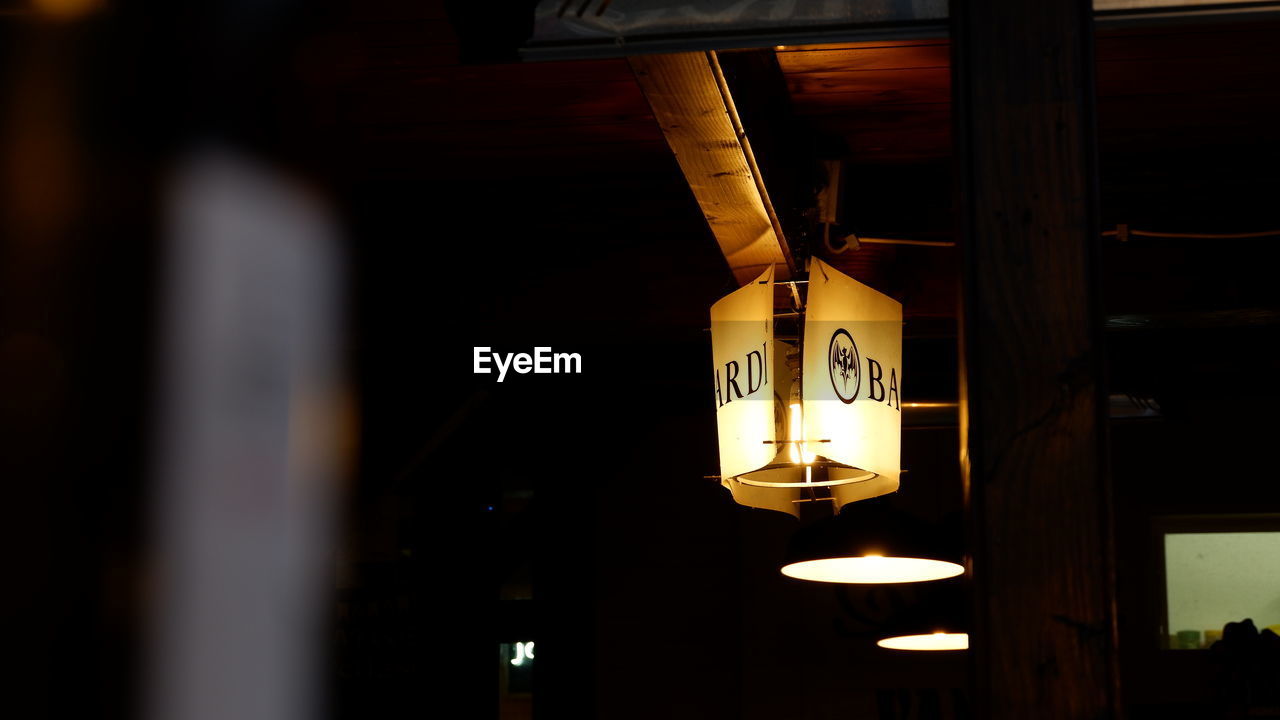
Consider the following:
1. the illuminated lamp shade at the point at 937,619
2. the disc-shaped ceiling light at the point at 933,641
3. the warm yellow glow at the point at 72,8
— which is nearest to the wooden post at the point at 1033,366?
the warm yellow glow at the point at 72,8

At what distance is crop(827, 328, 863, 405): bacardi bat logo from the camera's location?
3510mm

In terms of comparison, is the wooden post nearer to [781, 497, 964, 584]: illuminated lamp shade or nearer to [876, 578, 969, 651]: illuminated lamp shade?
[781, 497, 964, 584]: illuminated lamp shade

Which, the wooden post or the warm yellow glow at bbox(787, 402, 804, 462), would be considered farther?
the warm yellow glow at bbox(787, 402, 804, 462)

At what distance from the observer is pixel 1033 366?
1722 mm

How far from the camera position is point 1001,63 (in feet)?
5.97

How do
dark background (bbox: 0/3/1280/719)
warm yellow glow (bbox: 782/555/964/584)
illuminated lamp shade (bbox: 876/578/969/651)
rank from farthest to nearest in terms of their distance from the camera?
illuminated lamp shade (bbox: 876/578/969/651)
warm yellow glow (bbox: 782/555/964/584)
dark background (bbox: 0/3/1280/719)

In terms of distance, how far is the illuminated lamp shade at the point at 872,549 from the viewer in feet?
13.6

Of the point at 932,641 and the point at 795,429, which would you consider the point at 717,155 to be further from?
the point at 932,641

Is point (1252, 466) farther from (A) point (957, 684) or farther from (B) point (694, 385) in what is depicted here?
(B) point (694, 385)

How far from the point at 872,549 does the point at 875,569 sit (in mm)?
218

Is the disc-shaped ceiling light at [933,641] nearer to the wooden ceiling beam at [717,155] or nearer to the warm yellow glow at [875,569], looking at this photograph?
the warm yellow glow at [875,569]

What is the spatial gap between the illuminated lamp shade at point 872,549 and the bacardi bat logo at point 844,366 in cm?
81

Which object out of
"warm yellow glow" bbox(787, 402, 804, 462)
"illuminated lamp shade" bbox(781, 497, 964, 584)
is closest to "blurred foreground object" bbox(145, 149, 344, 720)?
"warm yellow glow" bbox(787, 402, 804, 462)

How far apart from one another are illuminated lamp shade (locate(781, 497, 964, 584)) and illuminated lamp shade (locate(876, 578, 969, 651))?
97cm
